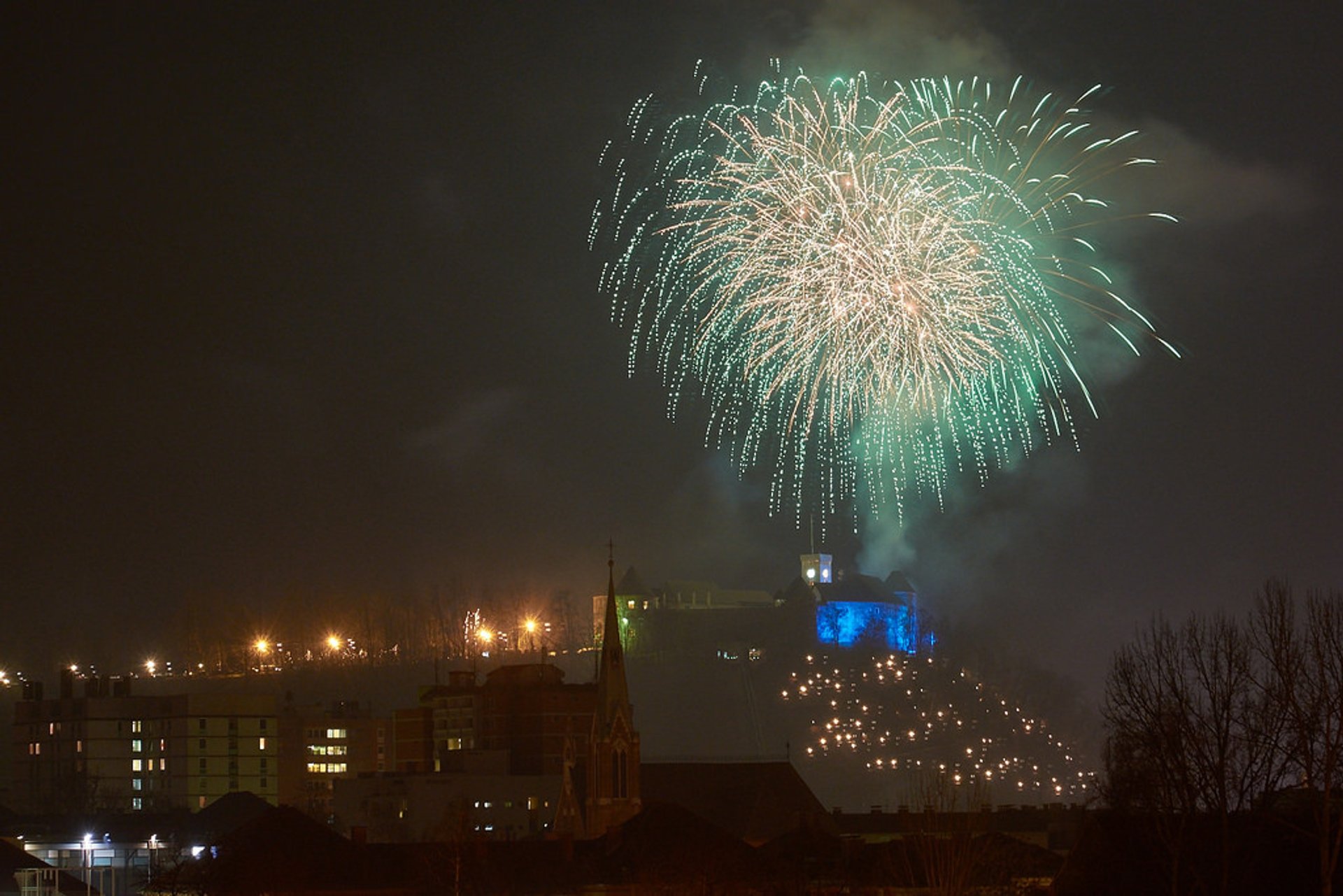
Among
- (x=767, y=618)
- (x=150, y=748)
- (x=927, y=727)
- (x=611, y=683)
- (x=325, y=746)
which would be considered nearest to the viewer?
(x=611, y=683)

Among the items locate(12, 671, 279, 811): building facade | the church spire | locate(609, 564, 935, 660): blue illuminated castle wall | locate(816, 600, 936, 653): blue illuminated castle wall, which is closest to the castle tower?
the church spire

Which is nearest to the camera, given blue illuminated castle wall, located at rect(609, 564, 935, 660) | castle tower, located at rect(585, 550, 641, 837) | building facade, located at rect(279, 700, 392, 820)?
castle tower, located at rect(585, 550, 641, 837)

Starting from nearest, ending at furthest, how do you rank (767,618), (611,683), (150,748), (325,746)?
(611,683) → (150,748) → (325,746) → (767,618)

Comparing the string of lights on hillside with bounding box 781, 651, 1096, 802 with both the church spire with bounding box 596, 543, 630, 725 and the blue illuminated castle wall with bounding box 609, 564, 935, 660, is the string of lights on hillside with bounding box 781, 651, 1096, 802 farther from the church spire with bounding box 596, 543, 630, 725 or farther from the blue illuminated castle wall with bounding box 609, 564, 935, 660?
the church spire with bounding box 596, 543, 630, 725

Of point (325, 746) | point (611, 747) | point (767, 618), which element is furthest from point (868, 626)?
point (611, 747)

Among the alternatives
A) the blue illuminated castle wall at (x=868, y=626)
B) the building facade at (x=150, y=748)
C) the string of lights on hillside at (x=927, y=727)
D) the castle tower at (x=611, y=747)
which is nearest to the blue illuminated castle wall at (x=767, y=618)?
the blue illuminated castle wall at (x=868, y=626)

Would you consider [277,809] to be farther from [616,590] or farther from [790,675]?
[616,590]

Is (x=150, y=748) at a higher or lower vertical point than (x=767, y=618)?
lower

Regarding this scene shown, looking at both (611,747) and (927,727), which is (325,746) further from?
(611,747)

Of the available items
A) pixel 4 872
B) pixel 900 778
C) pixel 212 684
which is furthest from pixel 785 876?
pixel 212 684
